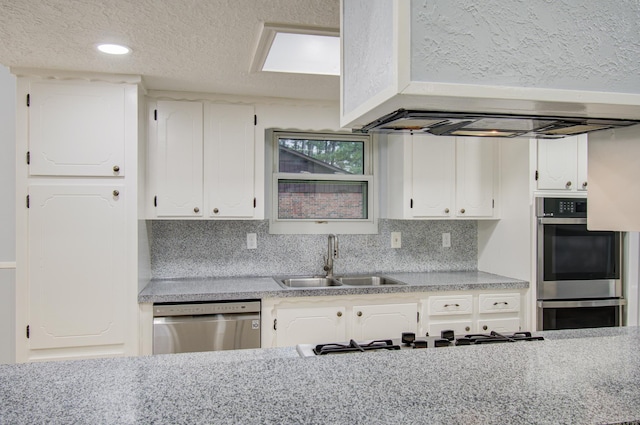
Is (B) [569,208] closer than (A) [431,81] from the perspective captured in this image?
No

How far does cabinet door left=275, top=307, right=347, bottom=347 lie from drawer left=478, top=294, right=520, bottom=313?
3.27 feet

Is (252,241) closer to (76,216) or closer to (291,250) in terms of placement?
(291,250)

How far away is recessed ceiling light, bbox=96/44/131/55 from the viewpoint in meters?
2.23

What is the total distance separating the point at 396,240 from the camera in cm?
365

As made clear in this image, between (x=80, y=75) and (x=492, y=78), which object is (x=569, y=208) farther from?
(x=80, y=75)

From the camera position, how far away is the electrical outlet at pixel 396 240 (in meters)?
3.65

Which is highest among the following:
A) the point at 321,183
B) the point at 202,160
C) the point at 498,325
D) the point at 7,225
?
the point at 202,160

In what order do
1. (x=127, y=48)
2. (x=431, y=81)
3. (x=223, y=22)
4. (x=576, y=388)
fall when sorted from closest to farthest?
(x=431, y=81)
(x=576, y=388)
(x=223, y=22)
(x=127, y=48)

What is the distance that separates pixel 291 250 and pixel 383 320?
35.7 inches

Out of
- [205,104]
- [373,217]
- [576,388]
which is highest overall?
[205,104]

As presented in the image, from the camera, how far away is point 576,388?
1.13 metres

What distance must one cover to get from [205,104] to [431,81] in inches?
96.1

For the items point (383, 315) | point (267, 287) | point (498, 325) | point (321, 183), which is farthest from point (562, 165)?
point (267, 287)

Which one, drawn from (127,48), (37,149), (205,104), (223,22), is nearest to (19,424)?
(223,22)
